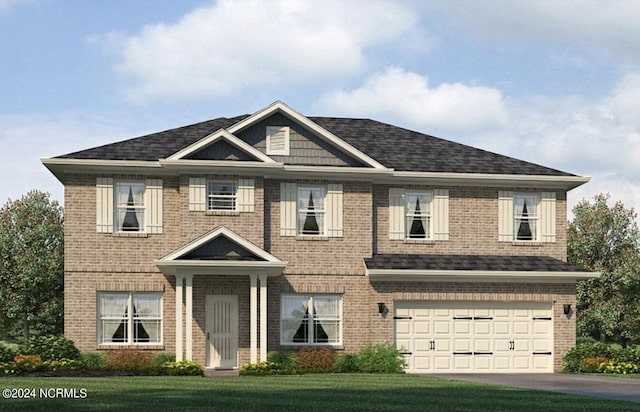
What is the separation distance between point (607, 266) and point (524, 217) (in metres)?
16.1

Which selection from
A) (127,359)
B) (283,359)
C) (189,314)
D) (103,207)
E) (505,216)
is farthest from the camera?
(505,216)

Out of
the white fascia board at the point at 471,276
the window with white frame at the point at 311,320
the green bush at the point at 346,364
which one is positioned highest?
the white fascia board at the point at 471,276

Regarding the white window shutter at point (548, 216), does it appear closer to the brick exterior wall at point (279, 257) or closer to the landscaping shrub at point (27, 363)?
the brick exterior wall at point (279, 257)

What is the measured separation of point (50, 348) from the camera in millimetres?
30094

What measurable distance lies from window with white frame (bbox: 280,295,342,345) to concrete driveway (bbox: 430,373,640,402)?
3.98 metres

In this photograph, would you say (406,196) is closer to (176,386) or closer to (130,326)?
(130,326)

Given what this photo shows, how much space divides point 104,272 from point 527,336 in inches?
547

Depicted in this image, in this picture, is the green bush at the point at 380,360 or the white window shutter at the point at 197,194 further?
the white window shutter at the point at 197,194

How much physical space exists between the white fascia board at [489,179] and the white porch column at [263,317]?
5.71 metres

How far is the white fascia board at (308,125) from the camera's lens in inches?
1266

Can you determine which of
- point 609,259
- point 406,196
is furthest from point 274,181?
point 609,259

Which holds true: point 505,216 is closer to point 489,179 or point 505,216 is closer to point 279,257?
point 489,179

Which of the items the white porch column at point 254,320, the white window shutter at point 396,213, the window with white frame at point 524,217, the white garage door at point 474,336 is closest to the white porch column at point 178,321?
the white porch column at point 254,320

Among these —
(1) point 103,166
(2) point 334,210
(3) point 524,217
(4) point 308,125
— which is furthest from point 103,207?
(3) point 524,217
